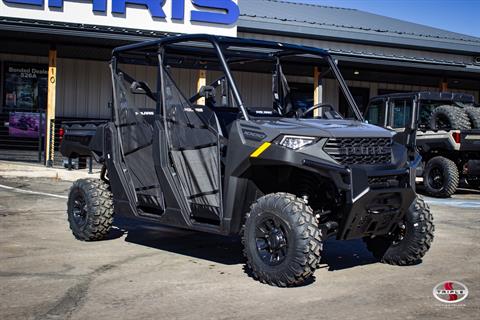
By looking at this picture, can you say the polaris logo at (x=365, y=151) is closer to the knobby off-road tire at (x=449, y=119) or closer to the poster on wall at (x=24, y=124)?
the knobby off-road tire at (x=449, y=119)

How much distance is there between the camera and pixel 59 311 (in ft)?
15.1

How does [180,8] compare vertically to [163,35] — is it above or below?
above

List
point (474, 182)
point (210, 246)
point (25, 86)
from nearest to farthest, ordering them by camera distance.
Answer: point (210, 246), point (474, 182), point (25, 86)

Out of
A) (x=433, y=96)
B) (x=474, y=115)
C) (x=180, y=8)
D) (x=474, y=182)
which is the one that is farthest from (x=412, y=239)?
(x=180, y=8)

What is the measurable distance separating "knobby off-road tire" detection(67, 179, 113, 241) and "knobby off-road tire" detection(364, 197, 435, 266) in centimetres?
306

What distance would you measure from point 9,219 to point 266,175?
468 centimetres

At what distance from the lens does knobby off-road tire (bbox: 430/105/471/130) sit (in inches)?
544

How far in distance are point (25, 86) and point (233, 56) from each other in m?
15.4

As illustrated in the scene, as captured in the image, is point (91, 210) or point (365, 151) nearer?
point (365, 151)

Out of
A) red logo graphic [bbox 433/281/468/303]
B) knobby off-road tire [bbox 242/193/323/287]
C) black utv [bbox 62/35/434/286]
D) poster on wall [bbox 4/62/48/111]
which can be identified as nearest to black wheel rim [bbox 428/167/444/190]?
black utv [bbox 62/35/434/286]

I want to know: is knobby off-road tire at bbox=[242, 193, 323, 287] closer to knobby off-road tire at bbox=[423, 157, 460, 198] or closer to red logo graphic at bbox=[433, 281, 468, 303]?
red logo graphic at bbox=[433, 281, 468, 303]

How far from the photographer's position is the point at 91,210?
7.22m

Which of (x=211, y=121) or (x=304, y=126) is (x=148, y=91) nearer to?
(x=211, y=121)

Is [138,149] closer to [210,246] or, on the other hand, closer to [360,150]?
[210,246]
